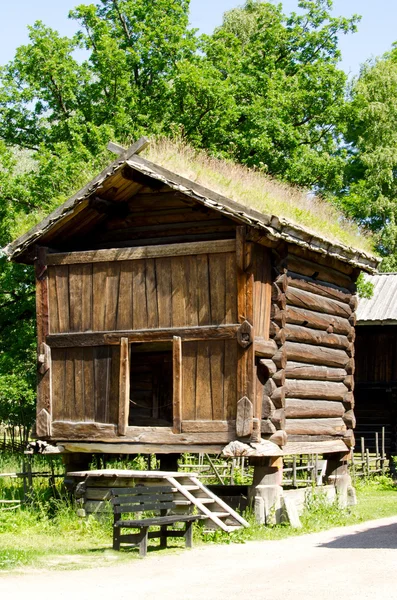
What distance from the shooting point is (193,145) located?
28.1 meters

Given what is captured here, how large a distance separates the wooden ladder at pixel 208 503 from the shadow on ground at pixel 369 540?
1.48m

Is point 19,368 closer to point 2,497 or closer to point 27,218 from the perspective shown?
point 27,218

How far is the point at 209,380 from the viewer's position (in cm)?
1553

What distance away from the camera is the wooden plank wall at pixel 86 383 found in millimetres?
16344

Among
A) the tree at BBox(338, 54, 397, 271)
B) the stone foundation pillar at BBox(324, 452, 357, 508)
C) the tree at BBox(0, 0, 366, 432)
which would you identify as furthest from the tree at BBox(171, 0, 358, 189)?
the stone foundation pillar at BBox(324, 452, 357, 508)

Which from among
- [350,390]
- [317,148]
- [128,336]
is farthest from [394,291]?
[128,336]

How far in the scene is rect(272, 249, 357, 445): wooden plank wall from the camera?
1631cm

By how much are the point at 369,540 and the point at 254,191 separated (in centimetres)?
612

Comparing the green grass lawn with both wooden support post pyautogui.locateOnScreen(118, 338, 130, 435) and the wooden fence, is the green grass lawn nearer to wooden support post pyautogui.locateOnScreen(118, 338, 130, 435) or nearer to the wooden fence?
wooden support post pyautogui.locateOnScreen(118, 338, 130, 435)

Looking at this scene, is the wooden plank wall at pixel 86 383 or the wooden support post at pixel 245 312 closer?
the wooden support post at pixel 245 312

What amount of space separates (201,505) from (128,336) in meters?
3.33

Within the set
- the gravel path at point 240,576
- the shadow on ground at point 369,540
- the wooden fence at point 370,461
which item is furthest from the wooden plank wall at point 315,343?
the wooden fence at point 370,461

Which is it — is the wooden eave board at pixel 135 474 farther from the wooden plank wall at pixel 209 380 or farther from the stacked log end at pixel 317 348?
the stacked log end at pixel 317 348

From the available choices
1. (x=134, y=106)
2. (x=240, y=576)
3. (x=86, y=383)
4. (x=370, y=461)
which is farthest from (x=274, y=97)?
(x=240, y=576)
